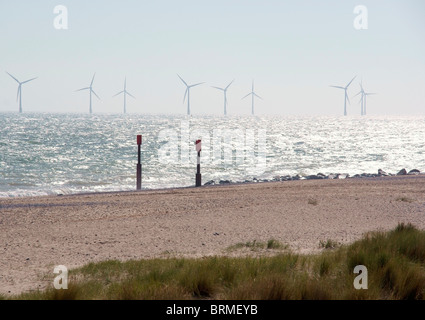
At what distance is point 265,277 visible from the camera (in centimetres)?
625

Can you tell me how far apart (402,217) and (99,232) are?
288 inches

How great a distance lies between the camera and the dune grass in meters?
6.01

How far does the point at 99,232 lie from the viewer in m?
11.5

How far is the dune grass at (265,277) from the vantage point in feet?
19.7

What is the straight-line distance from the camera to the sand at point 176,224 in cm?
Answer: 930

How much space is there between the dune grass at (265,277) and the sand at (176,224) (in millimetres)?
1115

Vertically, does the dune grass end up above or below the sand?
above

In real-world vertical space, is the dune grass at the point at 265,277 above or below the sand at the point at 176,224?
above

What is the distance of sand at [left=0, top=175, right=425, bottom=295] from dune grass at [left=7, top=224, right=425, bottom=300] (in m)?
1.12

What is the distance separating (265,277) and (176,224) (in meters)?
6.24

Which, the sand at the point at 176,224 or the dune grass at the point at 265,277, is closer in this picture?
the dune grass at the point at 265,277
